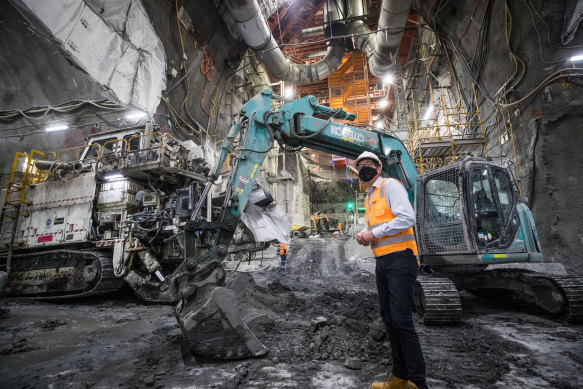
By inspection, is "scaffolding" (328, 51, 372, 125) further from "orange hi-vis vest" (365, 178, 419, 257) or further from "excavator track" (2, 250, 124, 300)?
"orange hi-vis vest" (365, 178, 419, 257)

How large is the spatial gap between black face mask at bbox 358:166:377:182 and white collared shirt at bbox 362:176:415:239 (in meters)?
0.14

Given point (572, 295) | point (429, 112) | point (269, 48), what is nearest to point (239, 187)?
point (572, 295)

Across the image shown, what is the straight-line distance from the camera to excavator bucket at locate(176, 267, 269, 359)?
2.42 meters

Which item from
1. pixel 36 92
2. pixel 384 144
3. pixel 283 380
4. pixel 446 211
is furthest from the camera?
pixel 36 92

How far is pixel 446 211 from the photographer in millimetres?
4398

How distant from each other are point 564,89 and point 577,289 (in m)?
5.46

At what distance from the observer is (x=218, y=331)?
8.04 ft

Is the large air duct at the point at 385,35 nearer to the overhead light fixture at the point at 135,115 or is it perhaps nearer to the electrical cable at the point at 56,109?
the overhead light fixture at the point at 135,115

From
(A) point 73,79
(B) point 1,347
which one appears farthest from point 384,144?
(A) point 73,79

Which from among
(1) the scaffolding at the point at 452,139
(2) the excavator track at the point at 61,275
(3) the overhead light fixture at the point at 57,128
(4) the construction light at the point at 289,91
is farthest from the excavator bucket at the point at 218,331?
(4) the construction light at the point at 289,91

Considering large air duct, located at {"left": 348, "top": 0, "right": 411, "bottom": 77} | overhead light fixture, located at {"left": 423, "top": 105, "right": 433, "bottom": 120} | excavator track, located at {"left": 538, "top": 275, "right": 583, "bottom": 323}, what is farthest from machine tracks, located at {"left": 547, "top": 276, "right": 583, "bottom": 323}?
overhead light fixture, located at {"left": 423, "top": 105, "right": 433, "bottom": 120}

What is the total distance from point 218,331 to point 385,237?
5.86ft

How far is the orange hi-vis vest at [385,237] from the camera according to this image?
2.01 meters

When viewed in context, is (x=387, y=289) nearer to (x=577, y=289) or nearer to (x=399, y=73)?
(x=577, y=289)
